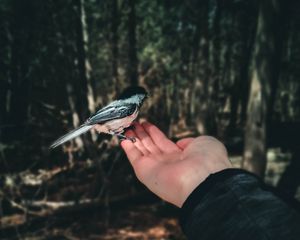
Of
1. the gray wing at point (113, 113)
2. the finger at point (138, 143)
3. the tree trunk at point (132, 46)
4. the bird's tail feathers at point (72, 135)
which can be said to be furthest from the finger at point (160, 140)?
the tree trunk at point (132, 46)

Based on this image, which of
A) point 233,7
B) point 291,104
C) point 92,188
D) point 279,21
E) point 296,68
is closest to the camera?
point 279,21

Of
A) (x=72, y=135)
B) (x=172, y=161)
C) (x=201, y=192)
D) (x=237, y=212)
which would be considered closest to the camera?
(x=237, y=212)

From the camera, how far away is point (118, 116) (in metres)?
4.38

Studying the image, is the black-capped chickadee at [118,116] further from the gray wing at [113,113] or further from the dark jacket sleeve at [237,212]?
the dark jacket sleeve at [237,212]

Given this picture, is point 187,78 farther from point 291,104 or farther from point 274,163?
point 274,163

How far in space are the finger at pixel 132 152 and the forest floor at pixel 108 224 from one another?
5.12 meters

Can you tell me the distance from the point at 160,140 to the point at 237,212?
2.51 meters

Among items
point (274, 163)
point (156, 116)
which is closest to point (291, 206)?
point (274, 163)

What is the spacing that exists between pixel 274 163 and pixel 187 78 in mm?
21754

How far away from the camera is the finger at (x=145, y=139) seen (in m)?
4.28

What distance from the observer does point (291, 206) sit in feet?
6.34

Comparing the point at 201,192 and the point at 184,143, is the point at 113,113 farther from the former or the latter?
the point at 201,192

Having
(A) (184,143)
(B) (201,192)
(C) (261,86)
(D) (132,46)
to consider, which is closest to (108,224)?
(C) (261,86)

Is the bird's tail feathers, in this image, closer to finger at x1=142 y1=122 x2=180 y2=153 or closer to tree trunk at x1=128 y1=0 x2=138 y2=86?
finger at x1=142 y1=122 x2=180 y2=153
